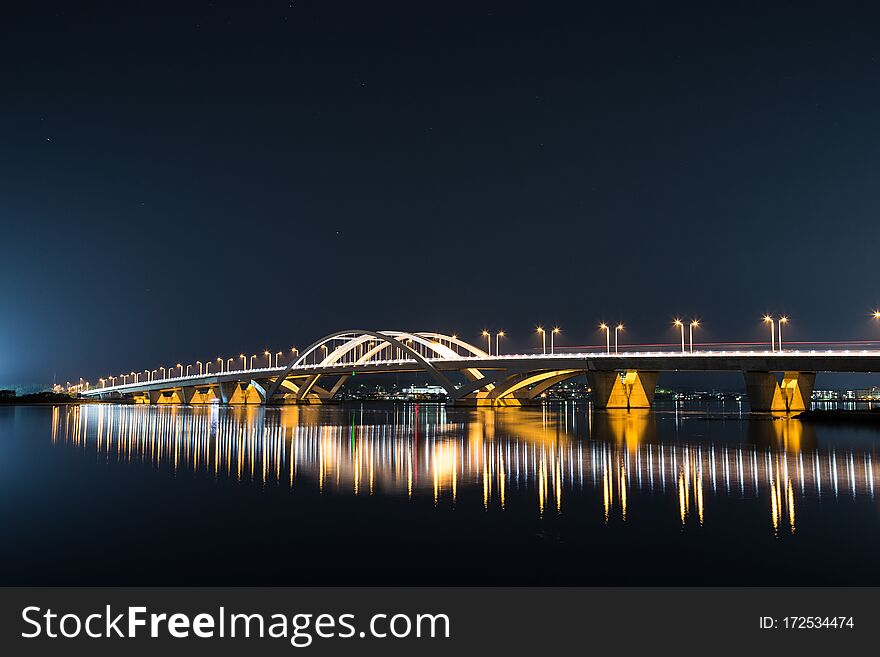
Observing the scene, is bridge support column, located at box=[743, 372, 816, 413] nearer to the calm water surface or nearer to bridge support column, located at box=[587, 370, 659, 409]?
bridge support column, located at box=[587, 370, 659, 409]

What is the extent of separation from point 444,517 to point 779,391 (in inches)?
2078

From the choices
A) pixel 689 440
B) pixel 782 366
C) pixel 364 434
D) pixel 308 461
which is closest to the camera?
pixel 308 461

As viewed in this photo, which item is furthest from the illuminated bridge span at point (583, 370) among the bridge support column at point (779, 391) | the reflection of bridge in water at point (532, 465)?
the reflection of bridge in water at point (532, 465)

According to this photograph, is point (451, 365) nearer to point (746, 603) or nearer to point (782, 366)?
point (782, 366)

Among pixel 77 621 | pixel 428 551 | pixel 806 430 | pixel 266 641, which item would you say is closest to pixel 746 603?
pixel 428 551

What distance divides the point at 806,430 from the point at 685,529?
29195mm

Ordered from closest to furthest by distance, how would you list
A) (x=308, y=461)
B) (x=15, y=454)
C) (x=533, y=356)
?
(x=308, y=461), (x=15, y=454), (x=533, y=356)

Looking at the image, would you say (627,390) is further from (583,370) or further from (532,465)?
(532,465)

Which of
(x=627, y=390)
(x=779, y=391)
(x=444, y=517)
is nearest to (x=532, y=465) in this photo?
(x=444, y=517)

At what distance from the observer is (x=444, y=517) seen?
12172 millimetres

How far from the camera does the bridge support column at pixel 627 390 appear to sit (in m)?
68.2

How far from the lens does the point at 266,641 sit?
6.86 metres

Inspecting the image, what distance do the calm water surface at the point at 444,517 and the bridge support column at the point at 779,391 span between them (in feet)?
112

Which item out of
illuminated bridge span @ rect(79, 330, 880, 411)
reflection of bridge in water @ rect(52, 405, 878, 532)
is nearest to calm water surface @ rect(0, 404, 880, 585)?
reflection of bridge in water @ rect(52, 405, 878, 532)
